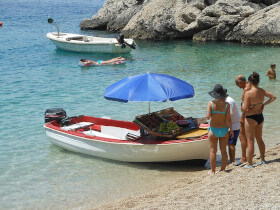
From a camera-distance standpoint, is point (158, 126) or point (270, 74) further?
point (270, 74)

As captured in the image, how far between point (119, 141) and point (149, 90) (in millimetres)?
1525

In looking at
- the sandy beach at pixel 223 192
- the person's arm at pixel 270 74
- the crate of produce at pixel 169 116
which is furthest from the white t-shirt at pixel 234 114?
the person's arm at pixel 270 74

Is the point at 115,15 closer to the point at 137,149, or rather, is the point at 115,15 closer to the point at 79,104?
the point at 79,104

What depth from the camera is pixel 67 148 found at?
11070 millimetres

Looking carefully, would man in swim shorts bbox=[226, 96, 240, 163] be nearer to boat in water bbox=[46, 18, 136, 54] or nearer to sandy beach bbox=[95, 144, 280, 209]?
sandy beach bbox=[95, 144, 280, 209]

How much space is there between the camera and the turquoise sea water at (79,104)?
912cm

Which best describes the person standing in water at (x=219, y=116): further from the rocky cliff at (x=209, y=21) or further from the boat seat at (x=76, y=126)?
the rocky cliff at (x=209, y=21)

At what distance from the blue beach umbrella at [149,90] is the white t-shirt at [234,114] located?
1564 mm

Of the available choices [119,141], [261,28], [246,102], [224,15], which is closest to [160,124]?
[119,141]

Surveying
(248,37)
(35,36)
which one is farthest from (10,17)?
(248,37)

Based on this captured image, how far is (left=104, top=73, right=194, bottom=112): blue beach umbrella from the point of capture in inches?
368

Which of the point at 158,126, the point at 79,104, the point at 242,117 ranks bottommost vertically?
the point at 79,104

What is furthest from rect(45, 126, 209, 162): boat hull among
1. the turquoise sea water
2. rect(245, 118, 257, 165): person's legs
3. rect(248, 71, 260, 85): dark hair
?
rect(248, 71, 260, 85): dark hair

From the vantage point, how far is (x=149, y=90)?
9.42m
